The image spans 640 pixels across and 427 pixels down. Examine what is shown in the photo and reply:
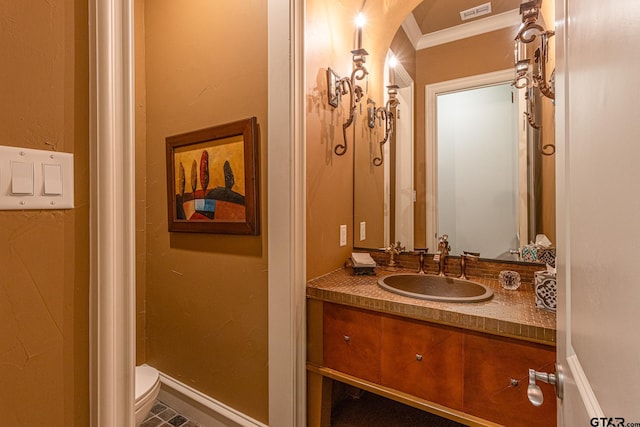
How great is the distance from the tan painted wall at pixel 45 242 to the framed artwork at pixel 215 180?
0.84 meters

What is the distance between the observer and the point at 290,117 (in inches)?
54.1

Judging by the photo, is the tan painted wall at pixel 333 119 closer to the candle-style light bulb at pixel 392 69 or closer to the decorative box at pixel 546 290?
the candle-style light bulb at pixel 392 69

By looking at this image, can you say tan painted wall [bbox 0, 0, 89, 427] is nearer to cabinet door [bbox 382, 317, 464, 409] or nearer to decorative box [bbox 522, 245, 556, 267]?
cabinet door [bbox 382, 317, 464, 409]

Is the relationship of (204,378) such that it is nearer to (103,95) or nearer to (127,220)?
(127,220)

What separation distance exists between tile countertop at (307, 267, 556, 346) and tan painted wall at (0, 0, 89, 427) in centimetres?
92

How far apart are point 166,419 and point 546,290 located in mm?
2037

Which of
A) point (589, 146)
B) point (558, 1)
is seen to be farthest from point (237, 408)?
point (558, 1)

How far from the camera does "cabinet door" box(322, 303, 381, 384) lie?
1267 mm

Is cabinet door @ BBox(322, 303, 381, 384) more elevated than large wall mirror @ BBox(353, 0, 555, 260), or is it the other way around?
large wall mirror @ BBox(353, 0, 555, 260)

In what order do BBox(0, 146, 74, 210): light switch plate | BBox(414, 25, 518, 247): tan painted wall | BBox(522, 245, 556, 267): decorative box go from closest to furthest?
1. BBox(0, 146, 74, 210): light switch plate
2. BBox(522, 245, 556, 267): decorative box
3. BBox(414, 25, 518, 247): tan painted wall

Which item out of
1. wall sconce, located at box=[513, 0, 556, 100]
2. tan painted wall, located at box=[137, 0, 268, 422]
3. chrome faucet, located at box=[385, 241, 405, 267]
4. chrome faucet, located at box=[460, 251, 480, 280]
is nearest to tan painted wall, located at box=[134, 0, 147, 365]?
tan painted wall, located at box=[137, 0, 268, 422]

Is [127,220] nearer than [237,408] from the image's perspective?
Yes

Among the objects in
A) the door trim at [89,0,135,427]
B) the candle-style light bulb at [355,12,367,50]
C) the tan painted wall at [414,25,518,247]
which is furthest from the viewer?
the candle-style light bulb at [355,12,367,50]

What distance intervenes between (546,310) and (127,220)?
1.36 m
